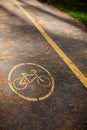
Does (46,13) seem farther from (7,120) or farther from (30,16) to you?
(7,120)

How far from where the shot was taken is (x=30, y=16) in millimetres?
9922

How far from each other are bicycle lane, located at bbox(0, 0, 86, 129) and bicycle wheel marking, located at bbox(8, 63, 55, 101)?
109 mm

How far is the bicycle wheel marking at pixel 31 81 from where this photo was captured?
451cm

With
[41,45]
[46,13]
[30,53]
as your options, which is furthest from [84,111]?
[46,13]

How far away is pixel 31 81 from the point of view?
4906 mm

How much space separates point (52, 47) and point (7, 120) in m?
3.39

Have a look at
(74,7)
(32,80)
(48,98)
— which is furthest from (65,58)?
(74,7)

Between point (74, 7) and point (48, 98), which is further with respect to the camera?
point (74, 7)

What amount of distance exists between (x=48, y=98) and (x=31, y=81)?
64 centimetres

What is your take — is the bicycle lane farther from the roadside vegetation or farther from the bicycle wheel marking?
the roadside vegetation

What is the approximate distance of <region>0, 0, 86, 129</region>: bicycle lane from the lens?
3902 millimetres

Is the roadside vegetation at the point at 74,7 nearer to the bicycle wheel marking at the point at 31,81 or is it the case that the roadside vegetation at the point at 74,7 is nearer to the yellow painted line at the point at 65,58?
the yellow painted line at the point at 65,58

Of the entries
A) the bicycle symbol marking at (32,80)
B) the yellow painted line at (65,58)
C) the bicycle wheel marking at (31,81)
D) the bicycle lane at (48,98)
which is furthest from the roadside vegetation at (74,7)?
the bicycle symbol marking at (32,80)

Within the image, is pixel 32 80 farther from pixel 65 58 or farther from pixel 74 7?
pixel 74 7
